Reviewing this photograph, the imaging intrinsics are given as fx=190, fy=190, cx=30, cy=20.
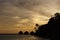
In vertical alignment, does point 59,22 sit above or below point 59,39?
above

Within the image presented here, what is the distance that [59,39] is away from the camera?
81.3 m

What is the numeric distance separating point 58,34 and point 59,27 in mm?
5526

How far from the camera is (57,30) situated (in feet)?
300

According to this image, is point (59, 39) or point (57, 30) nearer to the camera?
point (59, 39)

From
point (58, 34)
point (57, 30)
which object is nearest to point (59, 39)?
point (58, 34)

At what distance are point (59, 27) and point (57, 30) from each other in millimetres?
1964

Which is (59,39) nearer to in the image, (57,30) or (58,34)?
(58,34)

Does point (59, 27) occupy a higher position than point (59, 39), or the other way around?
point (59, 27)

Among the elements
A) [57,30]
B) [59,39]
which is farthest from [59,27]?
[59,39]

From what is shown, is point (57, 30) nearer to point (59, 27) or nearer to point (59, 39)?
point (59, 27)

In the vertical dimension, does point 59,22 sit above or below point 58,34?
above

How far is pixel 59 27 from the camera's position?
90.5 metres

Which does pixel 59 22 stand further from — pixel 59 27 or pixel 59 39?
pixel 59 39

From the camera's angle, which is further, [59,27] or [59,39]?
[59,27]
